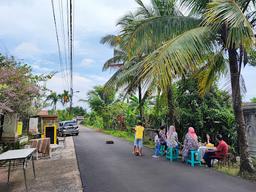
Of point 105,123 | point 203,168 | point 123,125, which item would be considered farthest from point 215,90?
point 105,123

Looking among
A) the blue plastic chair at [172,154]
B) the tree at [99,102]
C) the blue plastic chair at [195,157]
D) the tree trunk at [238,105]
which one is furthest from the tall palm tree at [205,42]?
the tree at [99,102]

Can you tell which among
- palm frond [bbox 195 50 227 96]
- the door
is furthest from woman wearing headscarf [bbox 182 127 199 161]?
the door

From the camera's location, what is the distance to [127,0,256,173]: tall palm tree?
621 cm

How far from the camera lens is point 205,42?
736 cm

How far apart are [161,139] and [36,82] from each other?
20.2 ft

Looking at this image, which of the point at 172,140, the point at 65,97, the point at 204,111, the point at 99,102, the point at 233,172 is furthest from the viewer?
the point at 65,97

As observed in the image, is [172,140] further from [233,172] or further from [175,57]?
[175,57]

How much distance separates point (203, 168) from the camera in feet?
29.6

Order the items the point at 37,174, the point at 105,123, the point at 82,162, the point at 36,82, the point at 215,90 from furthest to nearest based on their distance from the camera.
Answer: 1. the point at 105,123
2. the point at 215,90
3. the point at 36,82
4. the point at 82,162
5. the point at 37,174

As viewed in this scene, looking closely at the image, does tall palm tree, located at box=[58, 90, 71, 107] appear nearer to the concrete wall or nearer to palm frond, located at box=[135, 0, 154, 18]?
palm frond, located at box=[135, 0, 154, 18]

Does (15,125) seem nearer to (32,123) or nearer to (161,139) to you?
(32,123)

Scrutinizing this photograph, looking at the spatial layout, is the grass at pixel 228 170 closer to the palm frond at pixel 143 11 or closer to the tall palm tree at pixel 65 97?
the palm frond at pixel 143 11

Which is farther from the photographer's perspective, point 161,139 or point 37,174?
point 161,139

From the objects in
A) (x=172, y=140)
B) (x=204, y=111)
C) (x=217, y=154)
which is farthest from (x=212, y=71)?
(x=204, y=111)
